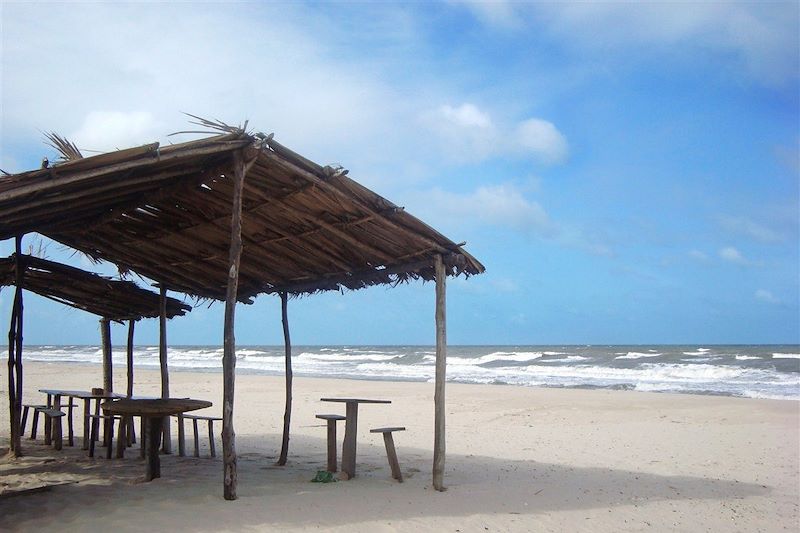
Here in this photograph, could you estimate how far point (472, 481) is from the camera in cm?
691

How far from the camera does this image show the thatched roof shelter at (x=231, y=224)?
Answer: 5043 mm

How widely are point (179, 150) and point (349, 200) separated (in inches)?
59.9

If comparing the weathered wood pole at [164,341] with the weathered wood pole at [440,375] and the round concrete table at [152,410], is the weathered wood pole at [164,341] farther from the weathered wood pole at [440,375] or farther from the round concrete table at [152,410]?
the weathered wood pole at [440,375]

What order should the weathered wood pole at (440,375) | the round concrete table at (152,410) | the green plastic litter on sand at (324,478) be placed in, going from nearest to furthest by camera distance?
the round concrete table at (152,410) < the weathered wood pole at (440,375) < the green plastic litter on sand at (324,478)

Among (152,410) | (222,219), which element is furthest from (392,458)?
(222,219)

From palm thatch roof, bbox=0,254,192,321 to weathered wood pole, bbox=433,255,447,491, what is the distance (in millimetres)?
4163

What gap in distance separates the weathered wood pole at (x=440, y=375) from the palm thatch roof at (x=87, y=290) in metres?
4.16

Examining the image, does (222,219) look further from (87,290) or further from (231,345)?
(87,290)

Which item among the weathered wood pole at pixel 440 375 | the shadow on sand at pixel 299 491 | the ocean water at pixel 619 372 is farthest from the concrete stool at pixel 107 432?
the ocean water at pixel 619 372

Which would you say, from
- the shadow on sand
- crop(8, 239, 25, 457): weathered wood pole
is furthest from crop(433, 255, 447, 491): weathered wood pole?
crop(8, 239, 25, 457): weathered wood pole

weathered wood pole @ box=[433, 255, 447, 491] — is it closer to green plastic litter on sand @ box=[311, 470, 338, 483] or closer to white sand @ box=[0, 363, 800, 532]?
white sand @ box=[0, 363, 800, 532]

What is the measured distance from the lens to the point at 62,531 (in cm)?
452

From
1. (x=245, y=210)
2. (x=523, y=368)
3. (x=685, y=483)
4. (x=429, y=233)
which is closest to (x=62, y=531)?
Result: (x=245, y=210)

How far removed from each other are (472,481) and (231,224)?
11.7 feet
